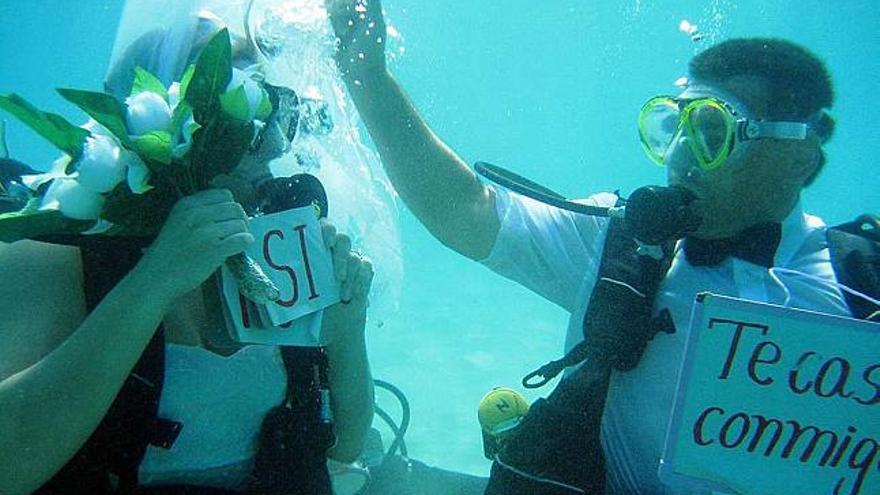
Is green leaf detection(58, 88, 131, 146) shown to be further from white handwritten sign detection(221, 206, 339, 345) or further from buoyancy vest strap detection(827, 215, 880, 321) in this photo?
buoyancy vest strap detection(827, 215, 880, 321)

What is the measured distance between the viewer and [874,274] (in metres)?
2.17

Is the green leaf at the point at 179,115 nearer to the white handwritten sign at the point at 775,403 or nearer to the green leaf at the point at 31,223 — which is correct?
the green leaf at the point at 31,223

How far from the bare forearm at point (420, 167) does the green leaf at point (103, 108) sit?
59.2 inches

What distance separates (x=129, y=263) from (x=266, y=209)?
45 centimetres

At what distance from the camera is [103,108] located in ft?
4.29

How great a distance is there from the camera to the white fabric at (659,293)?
2289 mm

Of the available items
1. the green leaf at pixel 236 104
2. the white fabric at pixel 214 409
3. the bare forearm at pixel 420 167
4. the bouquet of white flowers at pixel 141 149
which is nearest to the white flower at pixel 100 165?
the bouquet of white flowers at pixel 141 149

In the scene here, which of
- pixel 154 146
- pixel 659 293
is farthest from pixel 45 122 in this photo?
pixel 659 293

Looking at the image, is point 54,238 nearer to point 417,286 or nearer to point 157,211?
point 157,211

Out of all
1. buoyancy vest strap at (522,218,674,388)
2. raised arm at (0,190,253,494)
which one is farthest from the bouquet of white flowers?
buoyancy vest strap at (522,218,674,388)

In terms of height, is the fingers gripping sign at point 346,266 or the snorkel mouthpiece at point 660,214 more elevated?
the snorkel mouthpiece at point 660,214

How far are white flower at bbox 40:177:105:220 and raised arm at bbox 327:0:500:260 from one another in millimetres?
1520

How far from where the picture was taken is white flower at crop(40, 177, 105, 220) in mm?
1405

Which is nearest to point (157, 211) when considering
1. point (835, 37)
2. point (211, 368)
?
point (211, 368)
